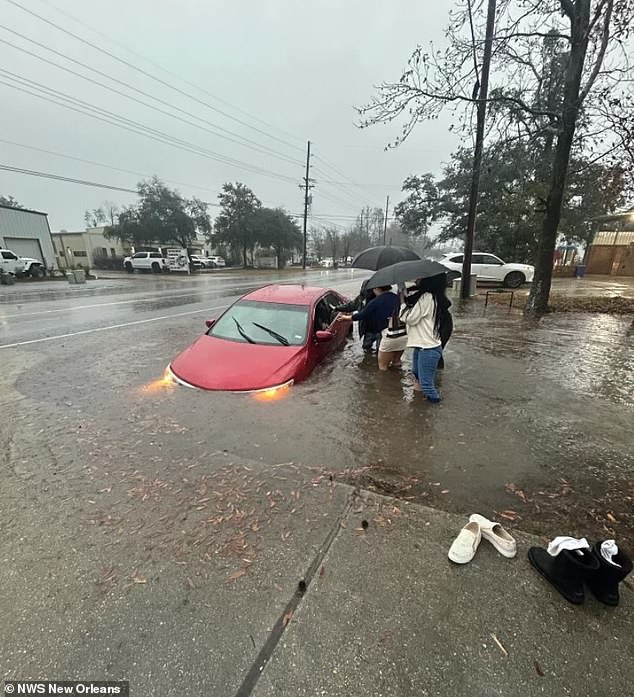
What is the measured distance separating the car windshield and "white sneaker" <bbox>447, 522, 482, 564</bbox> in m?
2.98

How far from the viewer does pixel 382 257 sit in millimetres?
6012

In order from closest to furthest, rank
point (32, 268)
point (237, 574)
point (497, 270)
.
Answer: point (237, 574) < point (497, 270) < point (32, 268)

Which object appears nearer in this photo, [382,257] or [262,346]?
[262,346]

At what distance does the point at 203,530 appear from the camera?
223cm

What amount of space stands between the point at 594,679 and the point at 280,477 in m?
1.97

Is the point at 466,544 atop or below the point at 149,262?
below

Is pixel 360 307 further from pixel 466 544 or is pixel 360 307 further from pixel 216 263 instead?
pixel 216 263

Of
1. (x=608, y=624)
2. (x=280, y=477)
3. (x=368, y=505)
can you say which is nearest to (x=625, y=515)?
(x=608, y=624)

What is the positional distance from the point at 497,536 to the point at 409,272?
2765mm

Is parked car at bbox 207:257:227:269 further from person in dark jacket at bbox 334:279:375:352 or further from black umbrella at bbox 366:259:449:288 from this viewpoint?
black umbrella at bbox 366:259:449:288

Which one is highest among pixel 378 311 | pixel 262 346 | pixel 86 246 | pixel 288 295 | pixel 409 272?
pixel 86 246

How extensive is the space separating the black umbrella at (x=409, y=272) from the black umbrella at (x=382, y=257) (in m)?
1.59

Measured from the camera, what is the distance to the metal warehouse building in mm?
26578

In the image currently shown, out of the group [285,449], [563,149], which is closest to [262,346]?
[285,449]
